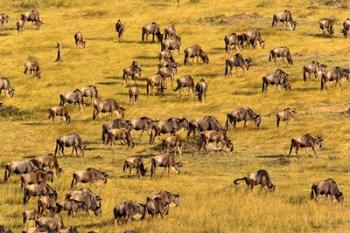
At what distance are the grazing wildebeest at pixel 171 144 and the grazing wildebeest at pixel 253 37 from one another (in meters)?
28.1

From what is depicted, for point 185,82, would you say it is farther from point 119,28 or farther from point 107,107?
point 119,28

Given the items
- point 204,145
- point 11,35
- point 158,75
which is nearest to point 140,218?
point 204,145

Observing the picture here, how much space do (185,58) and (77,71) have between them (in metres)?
9.08

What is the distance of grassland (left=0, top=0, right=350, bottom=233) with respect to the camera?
27641mm

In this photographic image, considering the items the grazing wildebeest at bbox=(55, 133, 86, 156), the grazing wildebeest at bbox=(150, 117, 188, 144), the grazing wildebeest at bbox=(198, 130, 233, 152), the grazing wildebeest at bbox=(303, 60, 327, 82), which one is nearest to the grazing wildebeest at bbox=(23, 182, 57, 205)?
the grazing wildebeest at bbox=(55, 133, 86, 156)

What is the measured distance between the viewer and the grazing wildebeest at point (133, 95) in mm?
54100

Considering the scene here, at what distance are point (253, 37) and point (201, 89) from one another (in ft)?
49.0

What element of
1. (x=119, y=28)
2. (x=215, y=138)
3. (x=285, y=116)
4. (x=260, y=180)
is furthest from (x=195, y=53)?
(x=260, y=180)

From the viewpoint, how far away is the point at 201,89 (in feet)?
176

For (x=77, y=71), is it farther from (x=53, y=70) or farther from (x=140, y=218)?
(x=140, y=218)

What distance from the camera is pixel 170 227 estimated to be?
2556 centimetres

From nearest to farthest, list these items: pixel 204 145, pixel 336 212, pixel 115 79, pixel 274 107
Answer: pixel 336 212, pixel 204 145, pixel 274 107, pixel 115 79

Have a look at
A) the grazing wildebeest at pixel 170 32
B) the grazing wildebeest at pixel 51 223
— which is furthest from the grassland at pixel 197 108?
the grazing wildebeest at pixel 170 32

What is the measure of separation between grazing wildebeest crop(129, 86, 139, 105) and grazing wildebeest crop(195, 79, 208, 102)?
421cm
